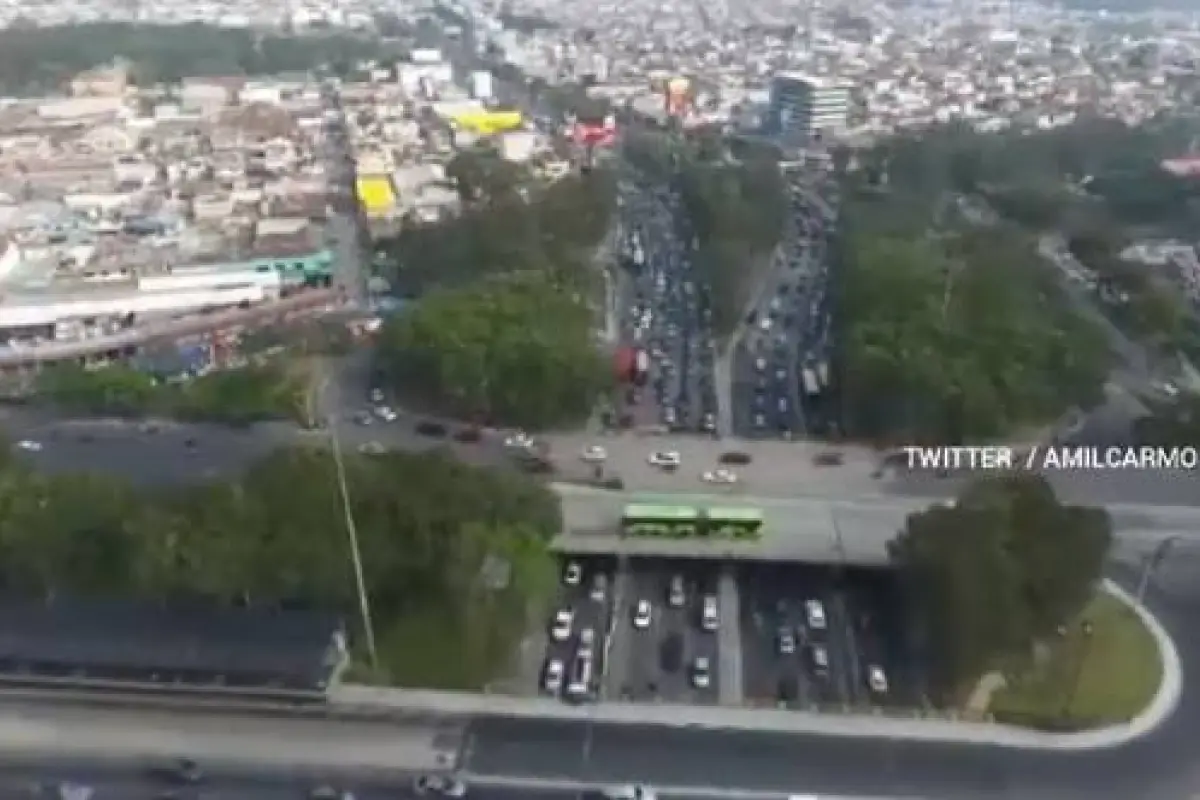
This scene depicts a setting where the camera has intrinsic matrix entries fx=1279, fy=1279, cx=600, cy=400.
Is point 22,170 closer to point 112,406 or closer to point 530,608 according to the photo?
point 112,406

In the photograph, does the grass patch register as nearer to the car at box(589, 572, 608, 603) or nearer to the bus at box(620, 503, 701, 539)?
the bus at box(620, 503, 701, 539)

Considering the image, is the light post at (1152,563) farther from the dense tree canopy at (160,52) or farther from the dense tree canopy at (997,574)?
the dense tree canopy at (160,52)

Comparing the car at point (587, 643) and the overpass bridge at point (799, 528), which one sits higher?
the overpass bridge at point (799, 528)

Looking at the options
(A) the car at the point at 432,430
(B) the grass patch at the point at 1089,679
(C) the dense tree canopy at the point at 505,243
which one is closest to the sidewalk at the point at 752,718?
(B) the grass patch at the point at 1089,679

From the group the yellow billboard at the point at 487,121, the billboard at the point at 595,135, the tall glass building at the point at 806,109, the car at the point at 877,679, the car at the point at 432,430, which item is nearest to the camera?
the car at the point at 877,679

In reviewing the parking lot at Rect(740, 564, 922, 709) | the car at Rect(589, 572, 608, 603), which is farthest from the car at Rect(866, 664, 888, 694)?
the car at Rect(589, 572, 608, 603)
